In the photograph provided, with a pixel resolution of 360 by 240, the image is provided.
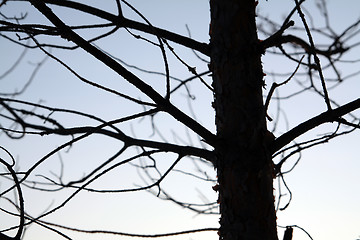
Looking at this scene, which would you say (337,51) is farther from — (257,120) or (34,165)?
(34,165)

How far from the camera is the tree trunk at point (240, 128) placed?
1702 mm

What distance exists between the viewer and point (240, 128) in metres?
1.78

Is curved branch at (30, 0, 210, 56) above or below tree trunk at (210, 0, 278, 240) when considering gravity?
above

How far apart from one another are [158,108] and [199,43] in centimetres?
45

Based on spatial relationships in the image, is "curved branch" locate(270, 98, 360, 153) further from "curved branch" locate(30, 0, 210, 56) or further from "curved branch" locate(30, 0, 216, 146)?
"curved branch" locate(30, 0, 210, 56)

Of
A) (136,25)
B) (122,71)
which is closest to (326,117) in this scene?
(122,71)

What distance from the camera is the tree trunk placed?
1702mm

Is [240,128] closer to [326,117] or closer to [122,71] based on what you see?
[326,117]

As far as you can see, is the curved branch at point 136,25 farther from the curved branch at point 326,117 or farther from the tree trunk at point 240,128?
the curved branch at point 326,117

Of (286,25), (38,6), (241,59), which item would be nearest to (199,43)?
(241,59)

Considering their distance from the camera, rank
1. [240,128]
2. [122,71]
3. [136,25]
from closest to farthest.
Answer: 1. [122,71]
2. [240,128]
3. [136,25]

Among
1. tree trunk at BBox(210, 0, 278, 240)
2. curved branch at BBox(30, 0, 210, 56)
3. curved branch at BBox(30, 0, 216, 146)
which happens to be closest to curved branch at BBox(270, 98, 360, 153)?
tree trunk at BBox(210, 0, 278, 240)

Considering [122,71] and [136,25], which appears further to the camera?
[136,25]

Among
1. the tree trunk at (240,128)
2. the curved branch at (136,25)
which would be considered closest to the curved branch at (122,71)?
the tree trunk at (240,128)
